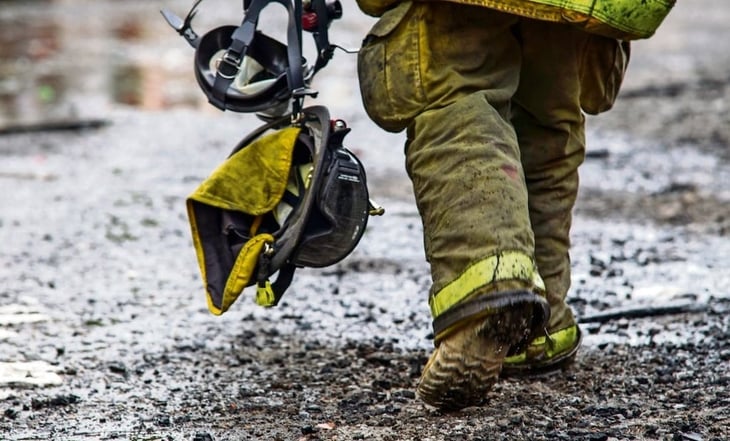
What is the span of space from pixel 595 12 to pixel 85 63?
310 inches

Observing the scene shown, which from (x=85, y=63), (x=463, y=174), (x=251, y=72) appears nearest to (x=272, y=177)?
(x=251, y=72)

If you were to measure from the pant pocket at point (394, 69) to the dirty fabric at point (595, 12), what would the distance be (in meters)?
0.17

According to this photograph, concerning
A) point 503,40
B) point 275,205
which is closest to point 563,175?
point 503,40

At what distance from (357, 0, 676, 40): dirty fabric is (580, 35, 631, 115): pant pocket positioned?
0.34 metres

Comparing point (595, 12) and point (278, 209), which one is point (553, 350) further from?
point (595, 12)

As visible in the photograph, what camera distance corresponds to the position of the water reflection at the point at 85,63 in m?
7.99

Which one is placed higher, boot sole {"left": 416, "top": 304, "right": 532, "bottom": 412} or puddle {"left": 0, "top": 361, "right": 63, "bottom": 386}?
boot sole {"left": 416, "top": 304, "right": 532, "bottom": 412}

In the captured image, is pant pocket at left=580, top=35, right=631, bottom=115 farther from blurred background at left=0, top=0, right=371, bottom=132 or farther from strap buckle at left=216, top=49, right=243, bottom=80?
blurred background at left=0, top=0, right=371, bottom=132

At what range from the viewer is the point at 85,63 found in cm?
999

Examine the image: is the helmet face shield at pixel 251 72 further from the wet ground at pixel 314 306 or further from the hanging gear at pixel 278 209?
the wet ground at pixel 314 306

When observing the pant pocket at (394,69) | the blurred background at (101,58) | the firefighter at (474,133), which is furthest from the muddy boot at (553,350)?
the blurred background at (101,58)

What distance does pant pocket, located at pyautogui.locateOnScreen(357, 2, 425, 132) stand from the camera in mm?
2768

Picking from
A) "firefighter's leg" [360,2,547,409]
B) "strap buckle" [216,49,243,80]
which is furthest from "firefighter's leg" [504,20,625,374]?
"strap buckle" [216,49,243,80]

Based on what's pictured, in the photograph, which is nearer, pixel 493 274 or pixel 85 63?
pixel 493 274
